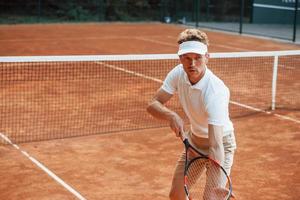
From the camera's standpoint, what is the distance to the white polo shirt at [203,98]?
402 cm

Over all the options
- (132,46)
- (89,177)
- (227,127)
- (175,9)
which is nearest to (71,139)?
(89,177)

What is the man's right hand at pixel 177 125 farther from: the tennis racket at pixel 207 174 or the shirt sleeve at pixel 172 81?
the shirt sleeve at pixel 172 81

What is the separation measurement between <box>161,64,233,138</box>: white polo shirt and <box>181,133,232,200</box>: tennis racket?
0.63 feet

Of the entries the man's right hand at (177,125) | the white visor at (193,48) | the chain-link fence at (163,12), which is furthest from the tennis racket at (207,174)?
the chain-link fence at (163,12)

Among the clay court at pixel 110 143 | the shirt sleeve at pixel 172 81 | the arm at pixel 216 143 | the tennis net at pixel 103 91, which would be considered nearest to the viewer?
the arm at pixel 216 143

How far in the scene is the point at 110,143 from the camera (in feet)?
27.9

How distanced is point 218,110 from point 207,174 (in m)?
0.47

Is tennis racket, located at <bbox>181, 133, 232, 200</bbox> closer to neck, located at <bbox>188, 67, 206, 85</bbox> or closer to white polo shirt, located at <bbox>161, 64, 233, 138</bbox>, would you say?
white polo shirt, located at <bbox>161, 64, 233, 138</bbox>

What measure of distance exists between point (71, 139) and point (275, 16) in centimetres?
2128

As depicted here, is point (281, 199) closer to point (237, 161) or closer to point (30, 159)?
point (237, 161)

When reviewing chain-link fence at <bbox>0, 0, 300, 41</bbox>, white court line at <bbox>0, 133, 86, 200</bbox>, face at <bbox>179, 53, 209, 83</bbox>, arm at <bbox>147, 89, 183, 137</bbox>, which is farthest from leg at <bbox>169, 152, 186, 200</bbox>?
chain-link fence at <bbox>0, 0, 300, 41</bbox>

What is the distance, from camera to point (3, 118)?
31.7 ft

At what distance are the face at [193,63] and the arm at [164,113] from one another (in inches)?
13.9

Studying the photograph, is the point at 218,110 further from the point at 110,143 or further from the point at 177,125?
the point at 110,143
